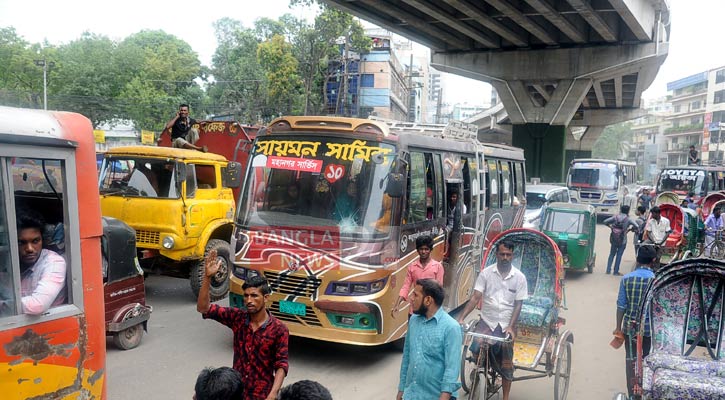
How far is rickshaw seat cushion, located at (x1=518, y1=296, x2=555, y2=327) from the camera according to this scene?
6156 mm

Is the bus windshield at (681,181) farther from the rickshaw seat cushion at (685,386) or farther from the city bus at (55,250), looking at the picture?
the city bus at (55,250)

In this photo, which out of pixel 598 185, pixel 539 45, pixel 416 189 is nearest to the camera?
pixel 416 189

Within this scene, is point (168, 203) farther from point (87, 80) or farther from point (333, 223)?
point (87, 80)

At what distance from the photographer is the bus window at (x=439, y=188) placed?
7.94m

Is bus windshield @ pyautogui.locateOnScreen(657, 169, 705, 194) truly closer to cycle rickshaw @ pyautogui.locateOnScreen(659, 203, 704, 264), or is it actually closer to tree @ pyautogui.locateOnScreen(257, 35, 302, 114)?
cycle rickshaw @ pyautogui.locateOnScreen(659, 203, 704, 264)

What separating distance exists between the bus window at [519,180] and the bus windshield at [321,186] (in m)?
7.22

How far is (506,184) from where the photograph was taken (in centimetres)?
1212

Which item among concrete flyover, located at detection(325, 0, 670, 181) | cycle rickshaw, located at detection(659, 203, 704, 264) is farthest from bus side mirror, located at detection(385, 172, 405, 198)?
concrete flyover, located at detection(325, 0, 670, 181)

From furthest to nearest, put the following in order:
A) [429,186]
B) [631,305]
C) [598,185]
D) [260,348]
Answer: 1. [598,185]
2. [429,186]
3. [631,305]
4. [260,348]

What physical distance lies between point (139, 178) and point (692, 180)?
73.8 feet

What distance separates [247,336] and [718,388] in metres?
3.44

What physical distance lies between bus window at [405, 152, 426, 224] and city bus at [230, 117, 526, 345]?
0.04 feet

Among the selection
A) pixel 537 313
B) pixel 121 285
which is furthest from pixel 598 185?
pixel 121 285

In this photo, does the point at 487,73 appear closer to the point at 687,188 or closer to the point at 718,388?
the point at 687,188
